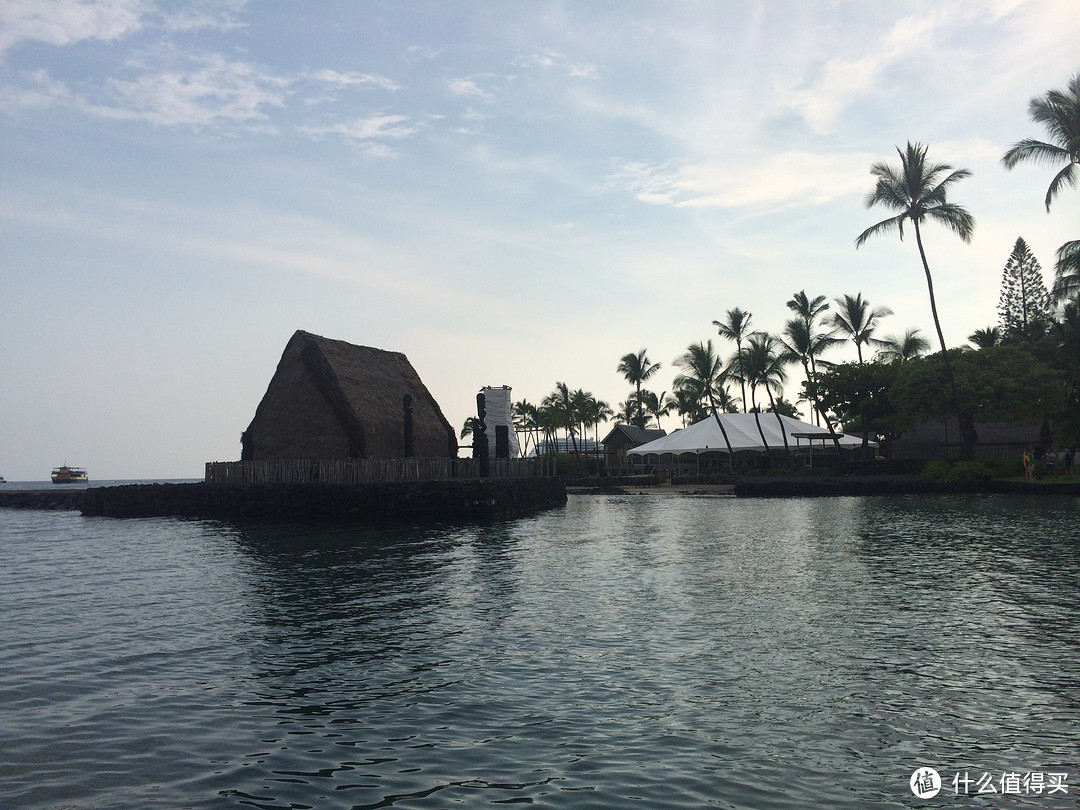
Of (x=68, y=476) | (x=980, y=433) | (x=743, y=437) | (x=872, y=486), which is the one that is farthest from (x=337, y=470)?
(x=68, y=476)

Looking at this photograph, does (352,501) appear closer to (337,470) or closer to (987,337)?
(337,470)

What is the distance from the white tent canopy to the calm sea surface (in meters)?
38.3

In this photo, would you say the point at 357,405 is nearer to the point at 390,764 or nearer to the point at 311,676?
the point at 311,676

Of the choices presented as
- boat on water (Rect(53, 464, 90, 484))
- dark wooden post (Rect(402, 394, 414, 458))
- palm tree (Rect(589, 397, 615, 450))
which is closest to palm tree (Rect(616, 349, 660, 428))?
palm tree (Rect(589, 397, 615, 450))

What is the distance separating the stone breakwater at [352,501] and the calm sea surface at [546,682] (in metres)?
13.4

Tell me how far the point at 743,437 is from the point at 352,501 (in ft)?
112

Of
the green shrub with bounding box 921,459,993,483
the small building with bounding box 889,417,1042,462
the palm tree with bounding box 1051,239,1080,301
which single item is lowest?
the green shrub with bounding box 921,459,993,483

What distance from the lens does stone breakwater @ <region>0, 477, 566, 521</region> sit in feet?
110

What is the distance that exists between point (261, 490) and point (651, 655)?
2901cm

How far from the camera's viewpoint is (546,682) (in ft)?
29.6

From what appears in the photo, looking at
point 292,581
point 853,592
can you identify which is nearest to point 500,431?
point 292,581

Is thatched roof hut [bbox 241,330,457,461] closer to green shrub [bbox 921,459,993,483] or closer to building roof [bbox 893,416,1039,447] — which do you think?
green shrub [bbox 921,459,993,483]

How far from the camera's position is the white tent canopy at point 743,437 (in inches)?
2299

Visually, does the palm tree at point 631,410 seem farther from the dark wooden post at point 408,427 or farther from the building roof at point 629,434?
the dark wooden post at point 408,427
